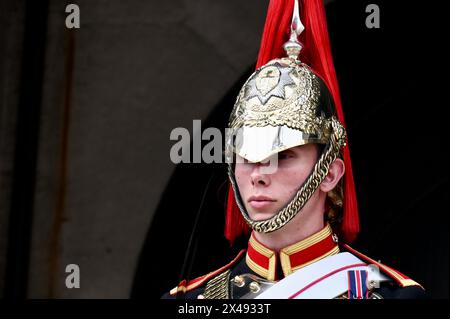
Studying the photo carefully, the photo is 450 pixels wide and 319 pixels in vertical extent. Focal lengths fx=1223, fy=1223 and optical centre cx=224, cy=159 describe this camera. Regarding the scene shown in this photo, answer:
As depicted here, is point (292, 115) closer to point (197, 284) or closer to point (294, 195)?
point (294, 195)

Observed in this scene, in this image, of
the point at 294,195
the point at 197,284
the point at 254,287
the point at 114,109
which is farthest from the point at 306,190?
the point at 114,109

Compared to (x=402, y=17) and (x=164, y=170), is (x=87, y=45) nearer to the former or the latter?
(x=164, y=170)

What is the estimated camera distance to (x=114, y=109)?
5.70 metres

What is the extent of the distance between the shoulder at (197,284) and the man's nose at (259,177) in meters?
0.39

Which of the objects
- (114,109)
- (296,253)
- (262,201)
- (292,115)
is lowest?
(296,253)

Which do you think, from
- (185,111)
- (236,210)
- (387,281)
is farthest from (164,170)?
(387,281)

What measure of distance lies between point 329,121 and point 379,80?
229cm

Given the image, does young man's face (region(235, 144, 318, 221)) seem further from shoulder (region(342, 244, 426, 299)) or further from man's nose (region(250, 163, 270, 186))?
shoulder (region(342, 244, 426, 299))

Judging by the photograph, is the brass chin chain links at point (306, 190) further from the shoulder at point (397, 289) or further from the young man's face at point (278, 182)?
the shoulder at point (397, 289)

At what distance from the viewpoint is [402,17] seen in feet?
18.6

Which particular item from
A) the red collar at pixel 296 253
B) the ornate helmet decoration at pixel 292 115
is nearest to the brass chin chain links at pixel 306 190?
the ornate helmet decoration at pixel 292 115

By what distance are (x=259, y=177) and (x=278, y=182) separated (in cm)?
6
